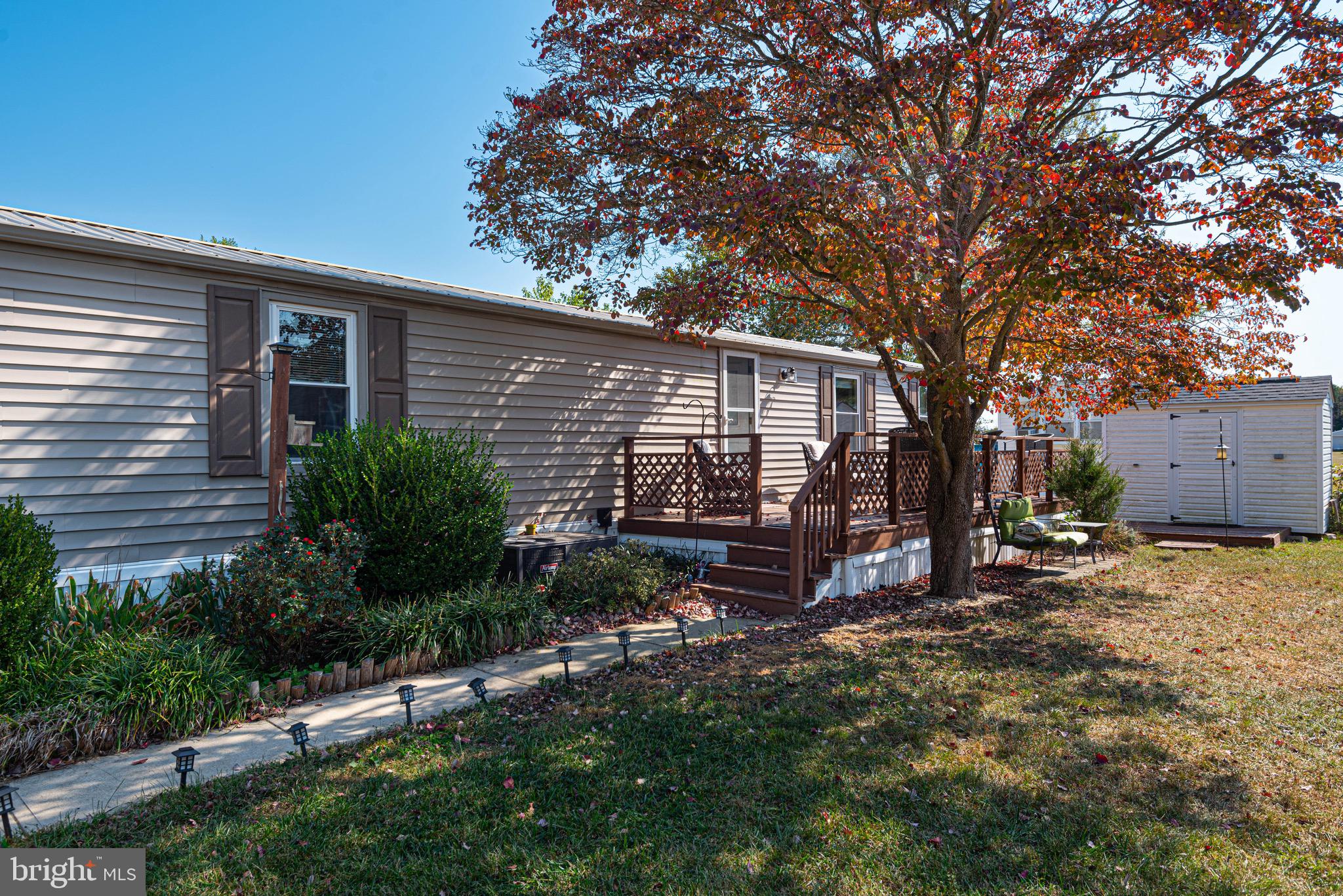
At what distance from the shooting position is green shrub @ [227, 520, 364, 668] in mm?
4840

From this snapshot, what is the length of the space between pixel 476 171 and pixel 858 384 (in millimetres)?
8253

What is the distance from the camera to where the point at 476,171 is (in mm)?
7441

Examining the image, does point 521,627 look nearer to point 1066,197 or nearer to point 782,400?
point 1066,197

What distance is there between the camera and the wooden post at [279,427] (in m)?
5.80

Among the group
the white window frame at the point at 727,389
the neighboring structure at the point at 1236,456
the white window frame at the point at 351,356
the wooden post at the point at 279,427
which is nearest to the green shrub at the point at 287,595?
the wooden post at the point at 279,427

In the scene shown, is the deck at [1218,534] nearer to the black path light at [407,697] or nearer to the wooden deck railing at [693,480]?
the wooden deck railing at [693,480]

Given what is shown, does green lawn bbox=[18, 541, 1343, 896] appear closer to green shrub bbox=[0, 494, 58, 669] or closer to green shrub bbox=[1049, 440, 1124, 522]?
green shrub bbox=[0, 494, 58, 669]

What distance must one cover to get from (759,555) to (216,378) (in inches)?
211

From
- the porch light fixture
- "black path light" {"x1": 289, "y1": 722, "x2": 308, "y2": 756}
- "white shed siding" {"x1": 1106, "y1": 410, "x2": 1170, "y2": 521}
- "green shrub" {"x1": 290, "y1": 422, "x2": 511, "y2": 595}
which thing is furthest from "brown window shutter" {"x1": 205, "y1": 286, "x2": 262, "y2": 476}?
"white shed siding" {"x1": 1106, "y1": 410, "x2": 1170, "y2": 521}

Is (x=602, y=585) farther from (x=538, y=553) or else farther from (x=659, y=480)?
(x=659, y=480)

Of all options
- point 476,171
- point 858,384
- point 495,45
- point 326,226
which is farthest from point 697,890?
point 326,226

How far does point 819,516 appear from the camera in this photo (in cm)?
734
